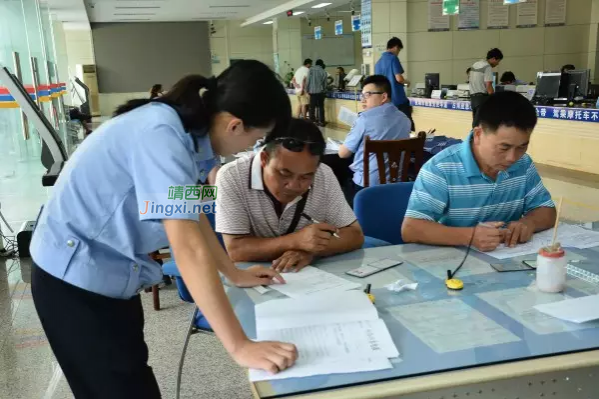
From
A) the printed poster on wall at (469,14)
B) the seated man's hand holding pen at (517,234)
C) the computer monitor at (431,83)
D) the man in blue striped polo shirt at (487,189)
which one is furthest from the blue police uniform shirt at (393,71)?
the seated man's hand holding pen at (517,234)

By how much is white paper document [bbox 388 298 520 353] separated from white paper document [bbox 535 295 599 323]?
157 millimetres

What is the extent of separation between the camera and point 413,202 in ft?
6.75

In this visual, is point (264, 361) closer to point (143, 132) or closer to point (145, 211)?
point (145, 211)

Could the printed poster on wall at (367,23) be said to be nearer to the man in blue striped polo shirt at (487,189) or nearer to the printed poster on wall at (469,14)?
the printed poster on wall at (469,14)

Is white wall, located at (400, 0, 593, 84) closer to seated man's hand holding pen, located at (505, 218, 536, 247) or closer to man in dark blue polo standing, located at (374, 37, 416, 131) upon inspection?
man in dark blue polo standing, located at (374, 37, 416, 131)

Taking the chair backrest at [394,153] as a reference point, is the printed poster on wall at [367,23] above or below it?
above

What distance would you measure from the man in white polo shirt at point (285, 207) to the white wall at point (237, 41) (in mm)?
17512

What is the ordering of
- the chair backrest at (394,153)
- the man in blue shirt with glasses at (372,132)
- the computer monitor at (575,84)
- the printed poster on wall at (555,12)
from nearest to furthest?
the chair backrest at (394,153) < the man in blue shirt with glasses at (372,132) < the computer monitor at (575,84) < the printed poster on wall at (555,12)

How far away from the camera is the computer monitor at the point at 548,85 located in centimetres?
669

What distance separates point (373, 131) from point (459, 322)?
9.38 ft

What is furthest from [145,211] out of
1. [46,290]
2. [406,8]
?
[406,8]

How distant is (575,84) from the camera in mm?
6578

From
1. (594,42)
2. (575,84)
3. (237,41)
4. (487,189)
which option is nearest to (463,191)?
(487,189)

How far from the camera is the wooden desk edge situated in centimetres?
101
